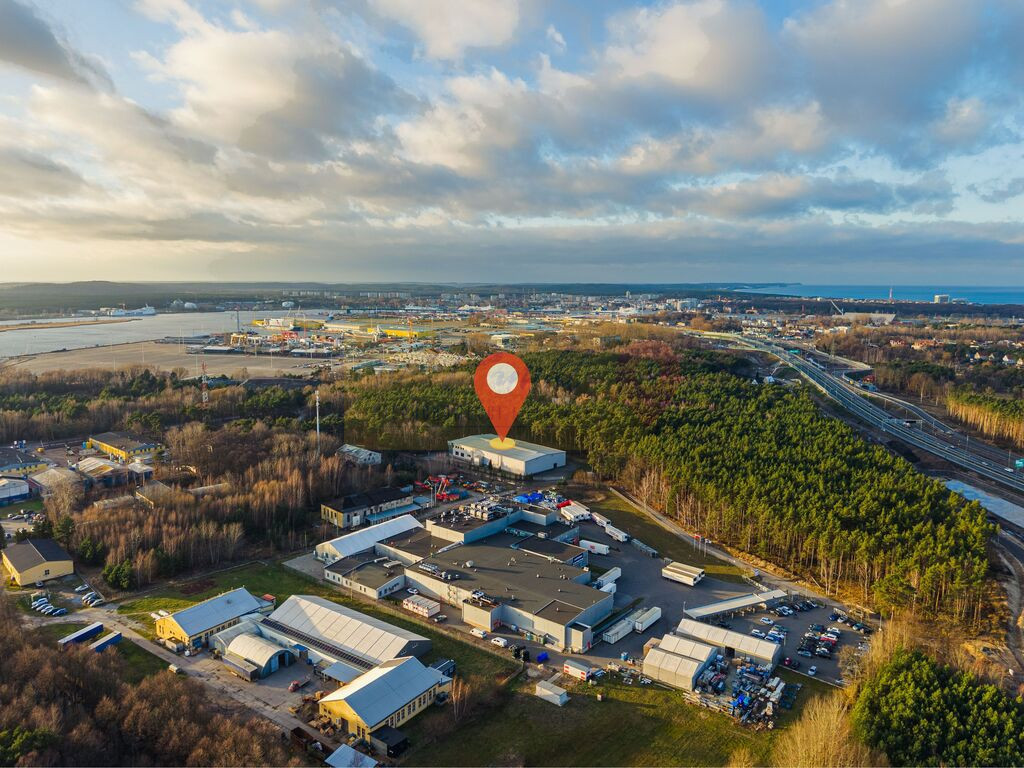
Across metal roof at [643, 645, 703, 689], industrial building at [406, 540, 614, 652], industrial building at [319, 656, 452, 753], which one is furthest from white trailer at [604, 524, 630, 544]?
industrial building at [319, 656, 452, 753]

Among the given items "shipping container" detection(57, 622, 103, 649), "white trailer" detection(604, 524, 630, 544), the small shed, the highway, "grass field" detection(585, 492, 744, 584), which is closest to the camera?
the small shed

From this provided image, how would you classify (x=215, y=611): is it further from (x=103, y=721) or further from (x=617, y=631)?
(x=617, y=631)

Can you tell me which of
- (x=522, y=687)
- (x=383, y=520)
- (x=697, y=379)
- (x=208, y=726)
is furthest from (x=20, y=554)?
(x=697, y=379)

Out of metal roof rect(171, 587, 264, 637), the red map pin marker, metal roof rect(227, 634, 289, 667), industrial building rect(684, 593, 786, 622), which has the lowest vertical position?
industrial building rect(684, 593, 786, 622)

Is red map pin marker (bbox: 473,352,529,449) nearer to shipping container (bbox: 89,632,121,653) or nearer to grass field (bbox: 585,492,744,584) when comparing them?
grass field (bbox: 585,492,744,584)

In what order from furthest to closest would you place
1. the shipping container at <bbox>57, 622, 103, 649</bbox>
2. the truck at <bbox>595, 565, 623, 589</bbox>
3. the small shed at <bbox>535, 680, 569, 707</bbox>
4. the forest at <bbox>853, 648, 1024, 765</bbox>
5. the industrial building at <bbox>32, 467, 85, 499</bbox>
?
1. the industrial building at <bbox>32, 467, 85, 499</bbox>
2. the truck at <bbox>595, 565, 623, 589</bbox>
3. the shipping container at <bbox>57, 622, 103, 649</bbox>
4. the small shed at <bbox>535, 680, 569, 707</bbox>
5. the forest at <bbox>853, 648, 1024, 765</bbox>

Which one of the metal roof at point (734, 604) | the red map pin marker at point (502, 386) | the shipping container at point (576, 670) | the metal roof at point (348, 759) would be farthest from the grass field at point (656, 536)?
the metal roof at point (348, 759)

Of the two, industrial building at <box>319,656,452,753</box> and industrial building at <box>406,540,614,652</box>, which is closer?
industrial building at <box>319,656,452,753</box>
